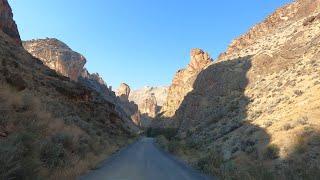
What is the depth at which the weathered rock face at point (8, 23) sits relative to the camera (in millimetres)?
61500

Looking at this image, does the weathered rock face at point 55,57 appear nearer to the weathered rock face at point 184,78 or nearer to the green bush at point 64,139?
the weathered rock face at point 184,78

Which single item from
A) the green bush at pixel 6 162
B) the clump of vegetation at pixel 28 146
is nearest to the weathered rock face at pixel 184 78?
the clump of vegetation at pixel 28 146

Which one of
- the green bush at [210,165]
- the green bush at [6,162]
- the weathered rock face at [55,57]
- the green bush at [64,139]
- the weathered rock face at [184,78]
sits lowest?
the green bush at [6,162]

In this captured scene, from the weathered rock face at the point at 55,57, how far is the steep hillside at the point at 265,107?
58165 millimetres

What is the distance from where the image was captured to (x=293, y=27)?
2648 inches

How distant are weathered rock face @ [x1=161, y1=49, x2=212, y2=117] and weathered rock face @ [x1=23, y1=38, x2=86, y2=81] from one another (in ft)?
114

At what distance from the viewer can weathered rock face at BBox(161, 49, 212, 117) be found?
5069 inches

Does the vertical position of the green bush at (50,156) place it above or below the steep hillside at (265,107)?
below

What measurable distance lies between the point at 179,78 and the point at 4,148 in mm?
145089

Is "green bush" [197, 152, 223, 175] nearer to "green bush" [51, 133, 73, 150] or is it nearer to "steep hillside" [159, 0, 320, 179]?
"steep hillside" [159, 0, 320, 179]

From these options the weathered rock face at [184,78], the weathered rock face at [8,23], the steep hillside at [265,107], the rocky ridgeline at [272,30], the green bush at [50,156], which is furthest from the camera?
the weathered rock face at [184,78]

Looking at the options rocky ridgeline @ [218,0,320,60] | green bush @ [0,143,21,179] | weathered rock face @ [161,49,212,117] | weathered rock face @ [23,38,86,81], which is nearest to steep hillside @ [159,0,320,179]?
rocky ridgeline @ [218,0,320,60]

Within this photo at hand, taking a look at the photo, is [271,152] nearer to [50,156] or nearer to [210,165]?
[210,165]

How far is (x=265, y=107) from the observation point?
128 feet
